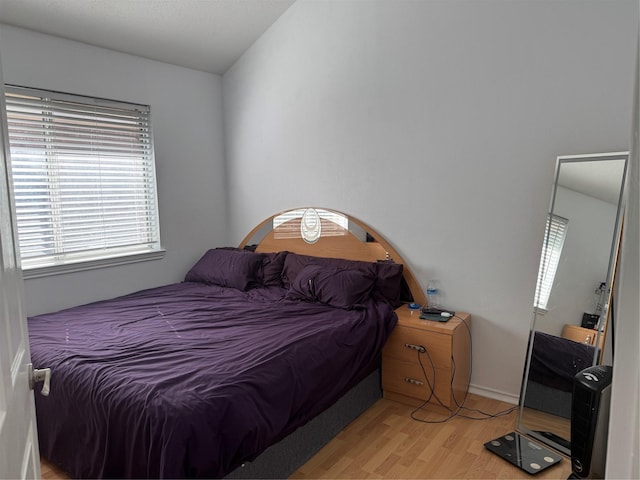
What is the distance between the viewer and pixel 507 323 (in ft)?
9.48

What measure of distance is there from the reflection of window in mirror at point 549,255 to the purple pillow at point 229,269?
204 centimetres

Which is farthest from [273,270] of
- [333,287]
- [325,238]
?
[333,287]

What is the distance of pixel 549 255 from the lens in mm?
2619

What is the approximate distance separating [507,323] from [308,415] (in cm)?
143

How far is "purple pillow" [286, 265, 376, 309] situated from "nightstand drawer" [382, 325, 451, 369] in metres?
0.32

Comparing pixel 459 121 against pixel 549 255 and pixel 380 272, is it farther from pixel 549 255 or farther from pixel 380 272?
pixel 380 272

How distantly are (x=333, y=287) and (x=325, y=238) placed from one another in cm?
62

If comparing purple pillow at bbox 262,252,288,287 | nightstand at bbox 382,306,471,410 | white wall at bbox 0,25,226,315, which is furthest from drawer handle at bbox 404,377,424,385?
white wall at bbox 0,25,226,315

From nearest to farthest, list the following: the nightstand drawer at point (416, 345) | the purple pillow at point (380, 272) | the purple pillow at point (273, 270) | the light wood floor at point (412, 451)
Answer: the light wood floor at point (412, 451) < the nightstand drawer at point (416, 345) < the purple pillow at point (380, 272) < the purple pillow at point (273, 270)

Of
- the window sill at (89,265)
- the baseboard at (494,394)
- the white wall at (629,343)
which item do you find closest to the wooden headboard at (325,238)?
the baseboard at (494,394)

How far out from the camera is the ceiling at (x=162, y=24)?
9.46 ft

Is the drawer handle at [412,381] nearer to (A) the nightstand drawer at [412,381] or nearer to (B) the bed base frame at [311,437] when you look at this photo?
(A) the nightstand drawer at [412,381]

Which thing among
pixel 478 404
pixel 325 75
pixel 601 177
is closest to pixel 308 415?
pixel 478 404

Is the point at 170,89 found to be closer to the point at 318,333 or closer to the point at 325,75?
the point at 325,75
